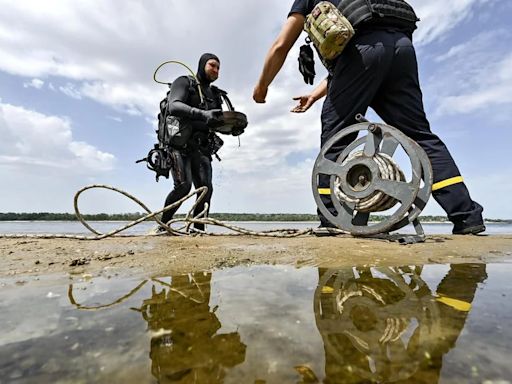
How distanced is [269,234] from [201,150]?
2.34 meters

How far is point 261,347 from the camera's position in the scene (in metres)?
0.66

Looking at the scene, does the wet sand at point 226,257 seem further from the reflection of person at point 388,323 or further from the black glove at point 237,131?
the black glove at point 237,131

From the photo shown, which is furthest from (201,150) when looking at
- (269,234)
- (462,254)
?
(462,254)

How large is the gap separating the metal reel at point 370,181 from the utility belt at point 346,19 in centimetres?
66

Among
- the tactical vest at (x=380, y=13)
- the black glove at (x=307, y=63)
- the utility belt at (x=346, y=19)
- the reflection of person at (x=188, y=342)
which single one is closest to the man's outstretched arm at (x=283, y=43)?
the utility belt at (x=346, y=19)

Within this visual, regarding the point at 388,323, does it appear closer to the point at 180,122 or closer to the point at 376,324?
the point at 376,324

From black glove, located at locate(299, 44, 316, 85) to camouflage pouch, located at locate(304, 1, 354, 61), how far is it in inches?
16.6

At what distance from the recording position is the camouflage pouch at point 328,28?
269cm

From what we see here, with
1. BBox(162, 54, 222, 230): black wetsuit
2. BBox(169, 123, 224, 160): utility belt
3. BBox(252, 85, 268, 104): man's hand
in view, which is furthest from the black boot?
BBox(169, 123, 224, 160): utility belt

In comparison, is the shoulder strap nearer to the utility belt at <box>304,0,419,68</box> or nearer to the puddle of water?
the utility belt at <box>304,0,419,68</box>

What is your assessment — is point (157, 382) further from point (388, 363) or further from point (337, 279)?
point (337, 279)

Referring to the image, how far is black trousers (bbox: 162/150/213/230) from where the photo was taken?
4.69 meters

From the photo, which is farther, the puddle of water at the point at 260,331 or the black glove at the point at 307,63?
the black glove at the point at 307,63

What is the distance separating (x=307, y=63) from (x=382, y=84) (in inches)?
30.1
